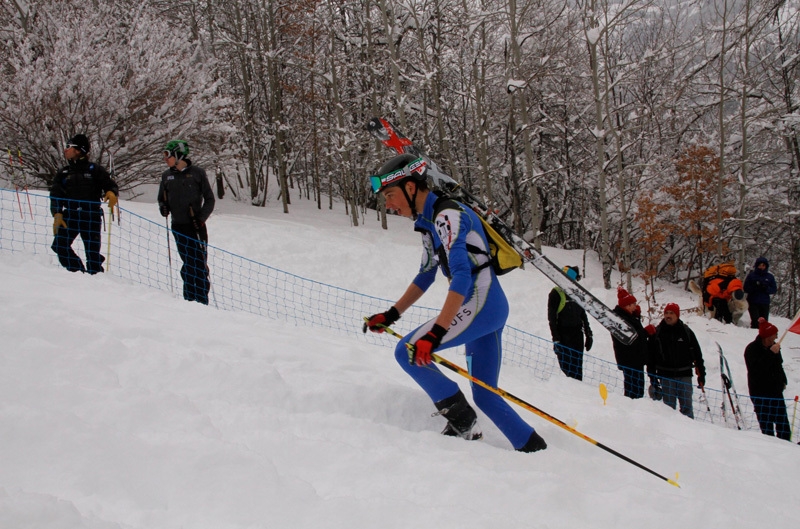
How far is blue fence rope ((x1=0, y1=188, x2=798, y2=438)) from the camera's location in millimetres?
8133

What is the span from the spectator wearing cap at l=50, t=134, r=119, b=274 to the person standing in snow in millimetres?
637

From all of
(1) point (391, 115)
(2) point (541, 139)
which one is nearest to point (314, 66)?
(1) point (391, 115)

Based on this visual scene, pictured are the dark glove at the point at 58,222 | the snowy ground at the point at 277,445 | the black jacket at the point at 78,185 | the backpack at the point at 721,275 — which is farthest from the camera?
the backpack at the point at 721,275

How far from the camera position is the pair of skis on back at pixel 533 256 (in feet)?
20.7

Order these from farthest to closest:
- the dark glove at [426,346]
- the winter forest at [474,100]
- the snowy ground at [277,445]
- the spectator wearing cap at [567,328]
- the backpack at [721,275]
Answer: the winter forest at [474,100], the backpack at [721,275], the spectator wearing cap at [567,328], the dark glove at [426,346], the snowy ground at [277,445]

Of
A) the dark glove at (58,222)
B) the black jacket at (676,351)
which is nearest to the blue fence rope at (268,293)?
the black jacket at (676,351)

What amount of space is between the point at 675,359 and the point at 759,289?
6.75 metres

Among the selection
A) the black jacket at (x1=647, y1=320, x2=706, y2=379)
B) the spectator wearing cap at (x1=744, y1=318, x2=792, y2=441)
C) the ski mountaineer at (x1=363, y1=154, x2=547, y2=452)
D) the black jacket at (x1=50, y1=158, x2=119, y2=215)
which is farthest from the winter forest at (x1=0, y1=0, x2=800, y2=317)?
the ski mountaineer at (x1=363, y1=154, x2=547, y2=452)

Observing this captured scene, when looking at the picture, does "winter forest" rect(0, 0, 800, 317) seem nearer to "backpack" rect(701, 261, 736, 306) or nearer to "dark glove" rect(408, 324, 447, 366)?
"backpack" rect(701, 261, 736, 306)

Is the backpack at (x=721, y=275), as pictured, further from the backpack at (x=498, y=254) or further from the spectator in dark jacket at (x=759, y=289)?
the backpack at (x=498, y=254)

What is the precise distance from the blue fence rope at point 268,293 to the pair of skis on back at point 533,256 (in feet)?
3.51

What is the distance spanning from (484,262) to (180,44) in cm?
1800

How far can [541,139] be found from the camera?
23.1 m

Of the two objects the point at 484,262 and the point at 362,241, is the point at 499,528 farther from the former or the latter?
the point at 362,241
